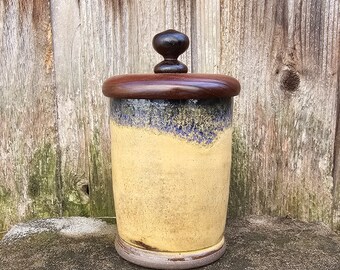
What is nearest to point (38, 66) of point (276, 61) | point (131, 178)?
point (131, 178)

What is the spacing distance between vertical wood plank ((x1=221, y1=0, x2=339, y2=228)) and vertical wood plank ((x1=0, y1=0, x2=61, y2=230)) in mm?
404

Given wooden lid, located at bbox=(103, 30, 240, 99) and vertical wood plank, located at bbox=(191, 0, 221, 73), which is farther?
vertical wood plank, located at bbox=(191, 0, 221, 73)

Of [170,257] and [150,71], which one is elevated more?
[150,71]

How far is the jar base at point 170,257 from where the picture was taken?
0.73m

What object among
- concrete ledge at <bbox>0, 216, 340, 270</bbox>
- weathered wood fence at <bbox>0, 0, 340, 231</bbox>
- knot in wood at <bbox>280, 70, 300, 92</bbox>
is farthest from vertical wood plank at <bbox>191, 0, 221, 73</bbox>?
concrete ledge at <bbox>0, 216, 340, 270</bbox>

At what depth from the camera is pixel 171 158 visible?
69cm

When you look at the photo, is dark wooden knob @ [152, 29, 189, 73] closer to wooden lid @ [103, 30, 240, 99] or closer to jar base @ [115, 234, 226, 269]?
wooden lid @ [103, 30, 240, 99]

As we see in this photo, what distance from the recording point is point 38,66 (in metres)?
0.96

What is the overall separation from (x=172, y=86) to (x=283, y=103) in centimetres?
41

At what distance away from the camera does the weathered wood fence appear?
3.10 feet

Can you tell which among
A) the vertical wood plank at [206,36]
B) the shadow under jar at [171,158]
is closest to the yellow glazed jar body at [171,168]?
the shadow under jar at [171,158]

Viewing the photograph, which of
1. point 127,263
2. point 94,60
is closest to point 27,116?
point 94,60

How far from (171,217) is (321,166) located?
1.51ft

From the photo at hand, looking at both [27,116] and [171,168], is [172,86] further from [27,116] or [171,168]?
[27,116]
